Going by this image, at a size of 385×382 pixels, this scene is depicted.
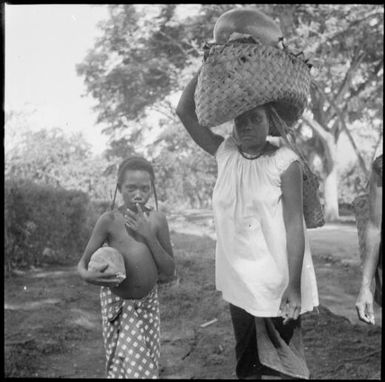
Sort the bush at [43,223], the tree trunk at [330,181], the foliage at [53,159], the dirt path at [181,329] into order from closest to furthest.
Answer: the dirt path at [181,329] < the bush at [43,223] < the foliage at [53,159] < the tree trunk at [330,181]

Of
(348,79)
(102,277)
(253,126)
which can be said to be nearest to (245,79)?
(253,126)

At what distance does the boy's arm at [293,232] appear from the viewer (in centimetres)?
183

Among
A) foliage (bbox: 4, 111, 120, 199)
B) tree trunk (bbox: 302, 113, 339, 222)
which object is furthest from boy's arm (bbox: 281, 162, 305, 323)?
tree trunk (bbox: 302, 113, 339, 222)

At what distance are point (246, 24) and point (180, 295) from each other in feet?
12.6

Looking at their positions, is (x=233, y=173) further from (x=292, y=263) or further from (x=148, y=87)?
(x=148, y=87)

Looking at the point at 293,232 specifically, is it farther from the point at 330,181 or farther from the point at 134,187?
the point at 330,181

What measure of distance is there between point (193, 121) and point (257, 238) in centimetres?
52

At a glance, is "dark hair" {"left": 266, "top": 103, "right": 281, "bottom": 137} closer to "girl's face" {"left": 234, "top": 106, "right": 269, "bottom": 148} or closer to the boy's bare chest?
"girl's face" {"left": 234, "top": 106, "right": 269, "bottom": 148}

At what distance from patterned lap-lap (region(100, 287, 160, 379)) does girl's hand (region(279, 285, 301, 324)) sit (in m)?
0.58

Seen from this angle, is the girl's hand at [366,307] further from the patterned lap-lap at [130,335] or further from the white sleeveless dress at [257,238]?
the patterned lap-lap at [130,335]

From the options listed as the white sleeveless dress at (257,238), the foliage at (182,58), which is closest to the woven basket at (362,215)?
the white sleeveless dress at (257,238)

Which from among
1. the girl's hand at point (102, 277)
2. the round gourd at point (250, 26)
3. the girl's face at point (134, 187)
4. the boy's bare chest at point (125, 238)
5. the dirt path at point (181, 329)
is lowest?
the dirt path at point (181, 329)

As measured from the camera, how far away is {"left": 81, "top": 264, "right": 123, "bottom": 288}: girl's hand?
75.2 inches

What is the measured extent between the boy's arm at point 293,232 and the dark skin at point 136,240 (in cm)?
50
